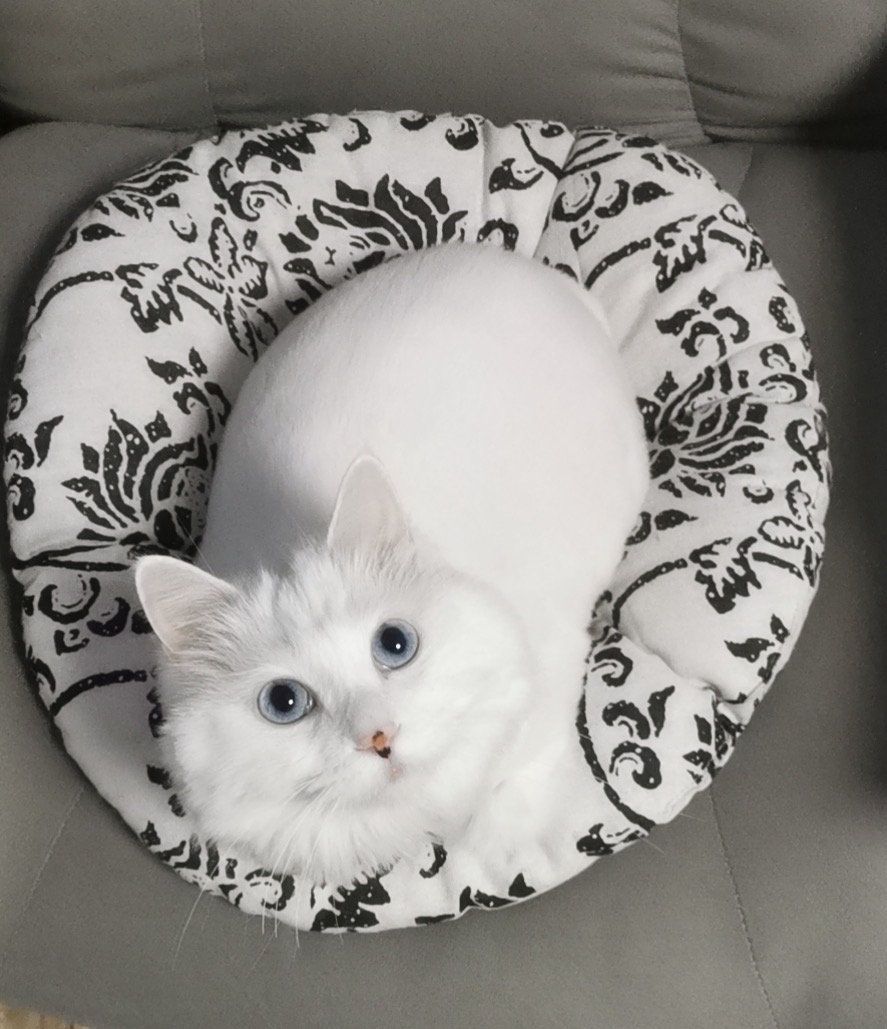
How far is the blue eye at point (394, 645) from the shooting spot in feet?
2.43

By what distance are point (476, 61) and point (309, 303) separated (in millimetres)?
417

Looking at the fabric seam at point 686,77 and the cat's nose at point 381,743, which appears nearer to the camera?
the cat's nose at point 381,743

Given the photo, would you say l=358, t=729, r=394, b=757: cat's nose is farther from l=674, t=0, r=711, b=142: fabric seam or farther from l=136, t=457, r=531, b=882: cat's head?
l=674, t=0, r=711, b=142: fabric seam

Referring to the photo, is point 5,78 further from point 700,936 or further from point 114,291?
point 700,936

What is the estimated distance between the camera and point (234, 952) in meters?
0.98

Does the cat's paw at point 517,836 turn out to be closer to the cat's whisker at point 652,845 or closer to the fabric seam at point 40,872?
the cat's whisker at point 652,845

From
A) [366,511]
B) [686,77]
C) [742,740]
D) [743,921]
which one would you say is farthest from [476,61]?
[743,921]

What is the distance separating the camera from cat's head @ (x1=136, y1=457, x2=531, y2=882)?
2.38ft

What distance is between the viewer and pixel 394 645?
0.75 metres

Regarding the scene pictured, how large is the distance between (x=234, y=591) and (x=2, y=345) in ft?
2.31

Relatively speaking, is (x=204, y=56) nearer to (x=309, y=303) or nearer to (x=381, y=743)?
(x=309, y=303)

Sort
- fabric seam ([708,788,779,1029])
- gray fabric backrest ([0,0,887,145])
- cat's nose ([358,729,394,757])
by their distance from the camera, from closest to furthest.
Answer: cat's nose ([358,729,394,757]) < fabric seam ([708,788,779,1029]) < gray fabric backrest ([0,0,887,145])

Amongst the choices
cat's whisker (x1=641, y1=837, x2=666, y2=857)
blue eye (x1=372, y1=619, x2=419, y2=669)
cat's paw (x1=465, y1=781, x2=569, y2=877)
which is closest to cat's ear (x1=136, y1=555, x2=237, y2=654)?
blue eye (x1=372, y1=619, x2=419, y2=669)

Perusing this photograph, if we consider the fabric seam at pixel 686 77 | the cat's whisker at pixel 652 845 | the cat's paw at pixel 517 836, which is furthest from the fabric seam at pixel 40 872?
the fabric seam at pixel 686 77
